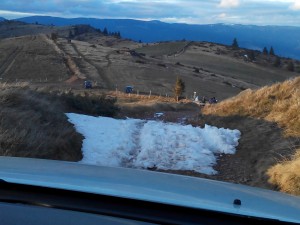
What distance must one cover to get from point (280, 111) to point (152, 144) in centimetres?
392

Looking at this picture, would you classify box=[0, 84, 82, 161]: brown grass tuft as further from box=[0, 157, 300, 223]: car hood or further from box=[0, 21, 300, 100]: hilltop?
box=[0, 21, 300, 100]: hilltop

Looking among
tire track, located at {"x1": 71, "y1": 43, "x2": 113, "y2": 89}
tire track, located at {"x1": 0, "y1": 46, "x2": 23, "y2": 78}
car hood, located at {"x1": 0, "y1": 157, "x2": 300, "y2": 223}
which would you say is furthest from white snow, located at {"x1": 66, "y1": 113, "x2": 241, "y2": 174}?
tire track, located at {"x1": 0, "y1": 46, "x2": 23, "y2": 78}

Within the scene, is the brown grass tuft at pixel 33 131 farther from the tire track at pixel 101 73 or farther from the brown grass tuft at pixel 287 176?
the tire track at pixel 101 73

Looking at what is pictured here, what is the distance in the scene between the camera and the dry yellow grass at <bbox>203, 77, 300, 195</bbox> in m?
8.76

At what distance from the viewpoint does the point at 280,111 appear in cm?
1442

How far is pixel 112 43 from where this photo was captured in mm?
139125

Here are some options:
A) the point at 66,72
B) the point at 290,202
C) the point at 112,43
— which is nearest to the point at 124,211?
the point at 290,202

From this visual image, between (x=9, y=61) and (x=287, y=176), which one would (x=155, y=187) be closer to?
(x=287, y=176)

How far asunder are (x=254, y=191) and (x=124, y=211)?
118cm

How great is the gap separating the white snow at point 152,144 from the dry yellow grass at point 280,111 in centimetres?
135

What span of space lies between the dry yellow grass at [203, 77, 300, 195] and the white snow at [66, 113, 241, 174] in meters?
1.35

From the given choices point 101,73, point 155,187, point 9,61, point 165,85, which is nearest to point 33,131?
point 155,187

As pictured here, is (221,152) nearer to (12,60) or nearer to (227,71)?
(12,60)

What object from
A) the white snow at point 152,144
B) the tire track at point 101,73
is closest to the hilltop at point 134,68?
the tire track at point 101,73
